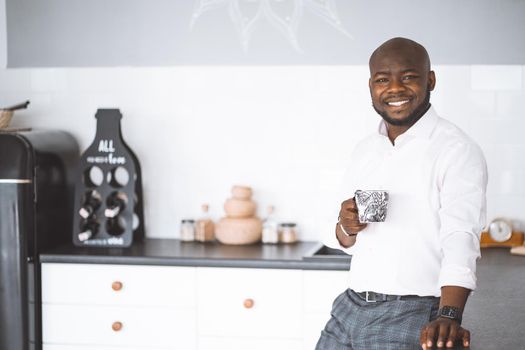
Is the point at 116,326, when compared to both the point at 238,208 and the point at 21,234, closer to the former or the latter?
the point at 21,234

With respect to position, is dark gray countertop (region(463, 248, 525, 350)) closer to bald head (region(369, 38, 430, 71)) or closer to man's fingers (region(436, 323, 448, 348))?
man's fingers (region(436, 323, 448, 348))

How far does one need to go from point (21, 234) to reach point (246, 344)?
1045 mm

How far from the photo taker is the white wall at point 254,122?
3.71 meters

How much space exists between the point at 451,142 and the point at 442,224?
202 mm

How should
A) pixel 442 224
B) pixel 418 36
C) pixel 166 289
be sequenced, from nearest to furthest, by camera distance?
pixel 442 224, pixel 166 289, pixel 418 36

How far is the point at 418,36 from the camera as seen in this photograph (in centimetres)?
371

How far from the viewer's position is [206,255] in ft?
11.4

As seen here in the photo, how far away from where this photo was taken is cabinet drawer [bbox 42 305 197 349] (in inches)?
137

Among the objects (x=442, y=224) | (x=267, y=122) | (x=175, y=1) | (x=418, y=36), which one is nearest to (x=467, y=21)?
(x=418, y=36)

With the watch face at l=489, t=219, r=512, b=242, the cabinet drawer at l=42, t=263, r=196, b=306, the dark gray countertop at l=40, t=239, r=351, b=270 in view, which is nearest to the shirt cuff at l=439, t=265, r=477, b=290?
the dark gray countertop at l=40, t=239, r=351, b=270

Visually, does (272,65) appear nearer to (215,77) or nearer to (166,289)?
(215,77)

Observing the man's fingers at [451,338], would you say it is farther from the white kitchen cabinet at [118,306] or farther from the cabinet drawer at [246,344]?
the white kitchen cabinet at [118,306]

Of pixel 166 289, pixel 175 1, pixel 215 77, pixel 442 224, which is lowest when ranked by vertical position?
pixel 166 289

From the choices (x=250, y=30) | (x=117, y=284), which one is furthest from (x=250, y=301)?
(x=250, y=30)
